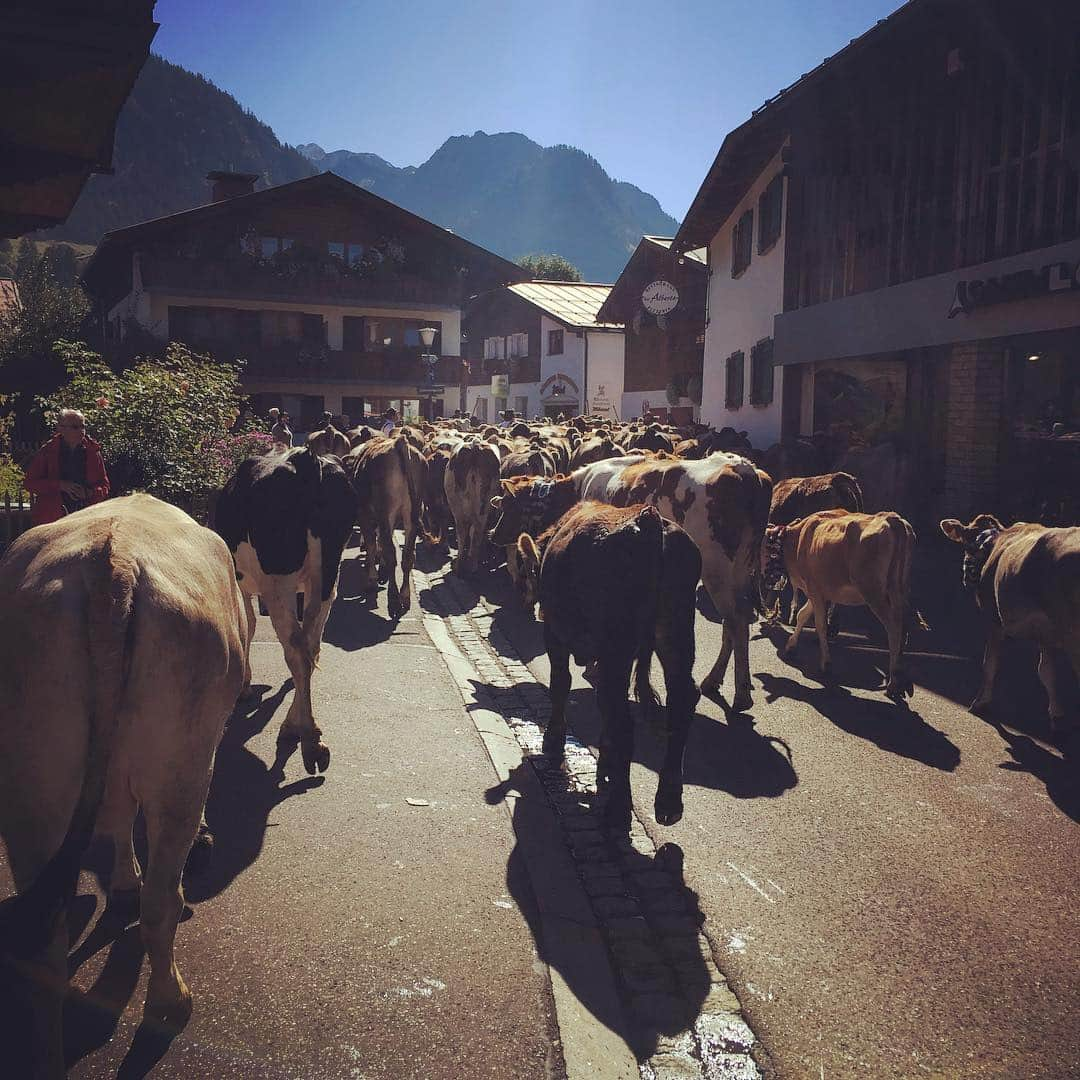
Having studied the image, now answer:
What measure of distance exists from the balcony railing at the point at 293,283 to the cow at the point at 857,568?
34794mm

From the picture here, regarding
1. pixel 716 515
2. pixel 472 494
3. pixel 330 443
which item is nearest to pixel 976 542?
pixel 716 515

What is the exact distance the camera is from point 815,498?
1134 centimetres

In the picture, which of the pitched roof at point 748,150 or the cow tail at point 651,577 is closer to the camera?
the cow tail at point 651,577

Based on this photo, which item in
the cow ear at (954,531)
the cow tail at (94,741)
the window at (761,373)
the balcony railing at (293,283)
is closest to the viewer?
the cow tail at (94,741)

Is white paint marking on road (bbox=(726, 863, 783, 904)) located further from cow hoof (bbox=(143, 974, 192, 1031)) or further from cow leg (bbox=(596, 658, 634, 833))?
cow hoof (bbox=(143, 974, 192, 1031))

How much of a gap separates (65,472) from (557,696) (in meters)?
5.11

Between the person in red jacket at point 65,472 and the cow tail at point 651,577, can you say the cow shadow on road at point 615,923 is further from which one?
the person in red jacket at point 65,472

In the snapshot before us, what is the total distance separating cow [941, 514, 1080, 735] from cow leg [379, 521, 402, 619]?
6.08 meters

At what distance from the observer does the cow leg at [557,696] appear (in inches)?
229

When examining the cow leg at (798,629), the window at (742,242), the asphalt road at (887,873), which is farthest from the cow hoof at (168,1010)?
the window at (742,242)

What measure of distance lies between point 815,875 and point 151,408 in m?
9.21

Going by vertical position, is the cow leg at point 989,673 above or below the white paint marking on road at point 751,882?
above

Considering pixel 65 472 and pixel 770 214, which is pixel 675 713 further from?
pixel 770 214

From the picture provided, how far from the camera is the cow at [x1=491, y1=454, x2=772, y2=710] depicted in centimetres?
766
